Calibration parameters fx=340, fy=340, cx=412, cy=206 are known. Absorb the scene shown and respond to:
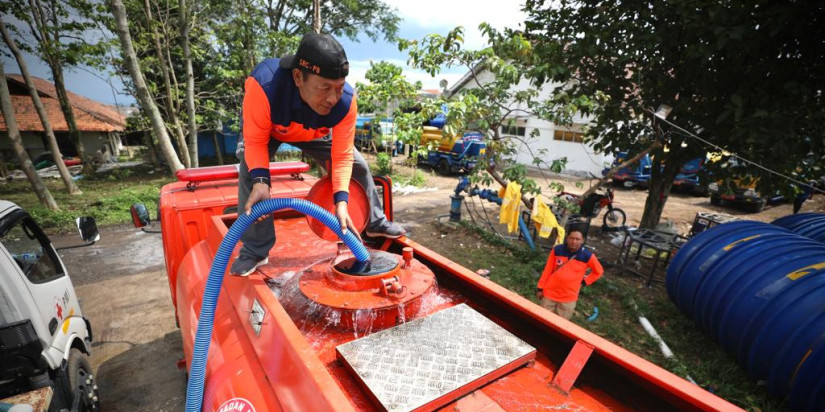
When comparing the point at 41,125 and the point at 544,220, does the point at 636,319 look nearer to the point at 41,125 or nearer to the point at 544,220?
the point at 544,220

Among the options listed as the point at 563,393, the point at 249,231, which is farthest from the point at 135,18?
the point at 563,393

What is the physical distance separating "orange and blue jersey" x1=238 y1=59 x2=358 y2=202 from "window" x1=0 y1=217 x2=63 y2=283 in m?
1.90

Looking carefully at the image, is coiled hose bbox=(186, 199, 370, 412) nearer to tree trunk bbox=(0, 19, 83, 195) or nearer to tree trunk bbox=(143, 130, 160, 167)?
tree trunk bbox=(0, 19, 83, 195)

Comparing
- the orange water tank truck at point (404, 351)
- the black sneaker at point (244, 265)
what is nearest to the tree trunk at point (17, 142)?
the orange water tank truck at point (404, 351)

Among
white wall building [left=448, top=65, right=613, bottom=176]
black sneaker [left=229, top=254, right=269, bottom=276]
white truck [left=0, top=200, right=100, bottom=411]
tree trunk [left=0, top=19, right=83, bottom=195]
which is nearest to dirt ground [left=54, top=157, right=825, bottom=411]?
white truck [left=0, top=200, right=100, bottom=411]

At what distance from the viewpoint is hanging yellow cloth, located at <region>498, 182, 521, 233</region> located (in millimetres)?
6723

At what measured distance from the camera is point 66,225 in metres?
8.81

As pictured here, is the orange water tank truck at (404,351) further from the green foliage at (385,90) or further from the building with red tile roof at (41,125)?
the building with red tile roof at (41,125)

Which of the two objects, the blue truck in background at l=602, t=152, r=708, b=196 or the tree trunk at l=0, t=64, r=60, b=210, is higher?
the tree trunk at l=0, t=64, r=60, b=210

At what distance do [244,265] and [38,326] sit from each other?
137cm

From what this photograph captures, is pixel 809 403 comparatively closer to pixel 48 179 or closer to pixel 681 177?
pixel 681 177

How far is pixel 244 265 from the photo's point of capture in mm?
2346

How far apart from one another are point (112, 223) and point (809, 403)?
1346cm

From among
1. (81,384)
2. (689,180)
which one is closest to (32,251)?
(81,384)
